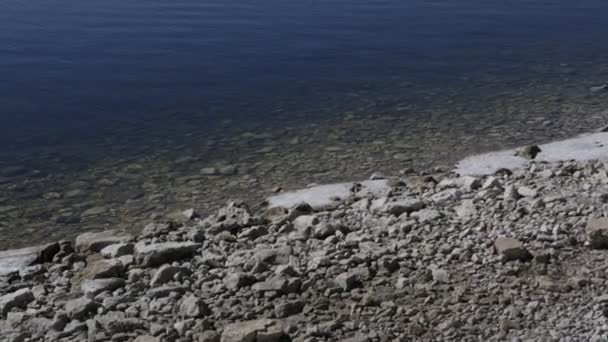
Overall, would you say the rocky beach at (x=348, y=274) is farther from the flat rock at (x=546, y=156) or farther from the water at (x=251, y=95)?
the water at (x=251, y=95)

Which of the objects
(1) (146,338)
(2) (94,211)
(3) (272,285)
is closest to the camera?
(1) (146,338)

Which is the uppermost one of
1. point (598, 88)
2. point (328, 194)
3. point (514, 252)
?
point (514, 252)

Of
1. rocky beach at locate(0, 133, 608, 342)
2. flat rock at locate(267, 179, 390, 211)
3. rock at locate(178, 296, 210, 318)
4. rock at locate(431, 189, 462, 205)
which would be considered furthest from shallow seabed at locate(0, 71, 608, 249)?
rock at locate(178, 296, 210, 318)

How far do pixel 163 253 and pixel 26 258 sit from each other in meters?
1.85

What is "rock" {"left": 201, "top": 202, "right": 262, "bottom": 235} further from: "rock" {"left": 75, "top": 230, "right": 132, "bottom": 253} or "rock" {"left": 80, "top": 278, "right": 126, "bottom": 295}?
"rock" {"left": 80, "top": 278, "right": 126, "bottom": 295}

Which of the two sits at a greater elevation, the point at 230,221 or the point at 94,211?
the point at 230,221

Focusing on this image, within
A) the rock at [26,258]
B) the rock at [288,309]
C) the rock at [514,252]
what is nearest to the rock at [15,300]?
the rock at [26,258]

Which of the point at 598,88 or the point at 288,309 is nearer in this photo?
the point at 288,309

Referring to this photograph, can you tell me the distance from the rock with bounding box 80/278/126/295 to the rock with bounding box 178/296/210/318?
94 centimetres

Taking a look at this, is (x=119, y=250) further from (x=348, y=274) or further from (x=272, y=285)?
(x=348, y=274)

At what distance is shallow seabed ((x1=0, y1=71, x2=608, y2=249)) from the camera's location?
12.5 m

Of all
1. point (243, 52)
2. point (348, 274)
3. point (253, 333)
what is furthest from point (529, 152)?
point (243, 52)

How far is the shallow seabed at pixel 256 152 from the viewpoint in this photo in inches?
494

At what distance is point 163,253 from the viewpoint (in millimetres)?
8961
